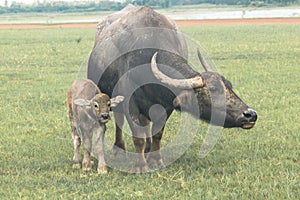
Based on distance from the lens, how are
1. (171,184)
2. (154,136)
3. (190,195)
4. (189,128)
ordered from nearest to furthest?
1. (190,195)
2. (171,184)
3. (154,136)
4. (189,128)

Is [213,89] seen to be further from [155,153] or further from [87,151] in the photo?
[87,151]

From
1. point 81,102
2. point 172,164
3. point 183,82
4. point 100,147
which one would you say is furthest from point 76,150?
point 183,82

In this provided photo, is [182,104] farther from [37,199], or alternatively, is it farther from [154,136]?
[37,199]

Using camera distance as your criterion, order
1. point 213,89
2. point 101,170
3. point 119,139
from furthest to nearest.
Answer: point 119,139
point 101,170
point 213,89

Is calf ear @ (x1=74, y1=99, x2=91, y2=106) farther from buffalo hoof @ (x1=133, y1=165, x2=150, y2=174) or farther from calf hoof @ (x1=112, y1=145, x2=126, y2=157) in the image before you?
calf hoof @ (x1=112, y1=145, x2=126, y2=157)

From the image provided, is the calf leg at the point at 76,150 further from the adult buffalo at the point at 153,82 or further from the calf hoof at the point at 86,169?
the adult buffalo at the point at 153,82

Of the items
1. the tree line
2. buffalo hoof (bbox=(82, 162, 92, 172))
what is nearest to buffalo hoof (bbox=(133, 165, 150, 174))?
buffalo hoof (bbox=(82, 162, 92, 172))

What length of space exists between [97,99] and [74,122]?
865 millimetres

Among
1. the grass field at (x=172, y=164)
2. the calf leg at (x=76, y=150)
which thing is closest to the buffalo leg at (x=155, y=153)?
the grass field at (x=172, y=164)

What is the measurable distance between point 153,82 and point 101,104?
2.23ft

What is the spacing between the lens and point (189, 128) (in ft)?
31.0

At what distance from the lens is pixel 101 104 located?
22.4 feet

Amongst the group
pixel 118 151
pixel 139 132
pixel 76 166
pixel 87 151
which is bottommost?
pixel 118 151

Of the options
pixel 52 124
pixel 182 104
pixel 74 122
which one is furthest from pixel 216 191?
pixel 52 124
